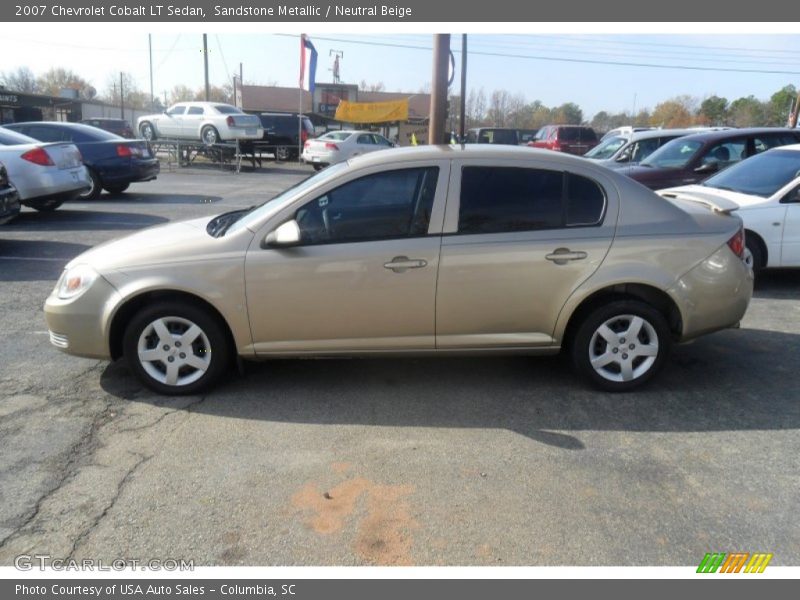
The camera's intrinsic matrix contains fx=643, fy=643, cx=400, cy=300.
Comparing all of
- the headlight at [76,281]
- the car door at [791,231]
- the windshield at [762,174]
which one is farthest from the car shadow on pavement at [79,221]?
the car door at [791,231]

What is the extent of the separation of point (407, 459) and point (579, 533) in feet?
3.44

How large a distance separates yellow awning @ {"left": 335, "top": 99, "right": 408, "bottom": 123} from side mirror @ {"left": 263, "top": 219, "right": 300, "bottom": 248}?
110ft

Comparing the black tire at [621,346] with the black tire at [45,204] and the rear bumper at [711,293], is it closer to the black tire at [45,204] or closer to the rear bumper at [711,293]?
the rear bumper at [711,293]

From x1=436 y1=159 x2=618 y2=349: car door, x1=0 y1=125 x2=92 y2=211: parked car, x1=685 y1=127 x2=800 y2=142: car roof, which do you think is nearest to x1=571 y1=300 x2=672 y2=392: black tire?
x1=436 y1=159 x2=618 y2=349: car door

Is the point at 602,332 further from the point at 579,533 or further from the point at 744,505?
the point at 579,533

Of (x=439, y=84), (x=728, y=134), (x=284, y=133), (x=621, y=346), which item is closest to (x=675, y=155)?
(x=728, y=134)

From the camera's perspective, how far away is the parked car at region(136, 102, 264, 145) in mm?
25516

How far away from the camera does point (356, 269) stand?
4.23 m

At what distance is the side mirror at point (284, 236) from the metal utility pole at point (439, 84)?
7.75 m

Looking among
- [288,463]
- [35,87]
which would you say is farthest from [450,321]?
[35,87]

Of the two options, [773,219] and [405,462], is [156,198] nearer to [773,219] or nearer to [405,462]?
[773,219]

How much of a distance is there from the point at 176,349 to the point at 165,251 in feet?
2.19

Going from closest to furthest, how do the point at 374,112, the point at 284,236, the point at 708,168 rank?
the point at 284,236, the point at 708,168, the point at 374,112

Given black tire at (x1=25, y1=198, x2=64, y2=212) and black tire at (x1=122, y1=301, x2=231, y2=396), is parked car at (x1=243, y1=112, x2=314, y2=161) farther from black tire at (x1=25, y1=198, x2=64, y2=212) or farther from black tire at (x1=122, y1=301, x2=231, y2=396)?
black tire at (x1=122, y1=301, x2=231, y2=396)
